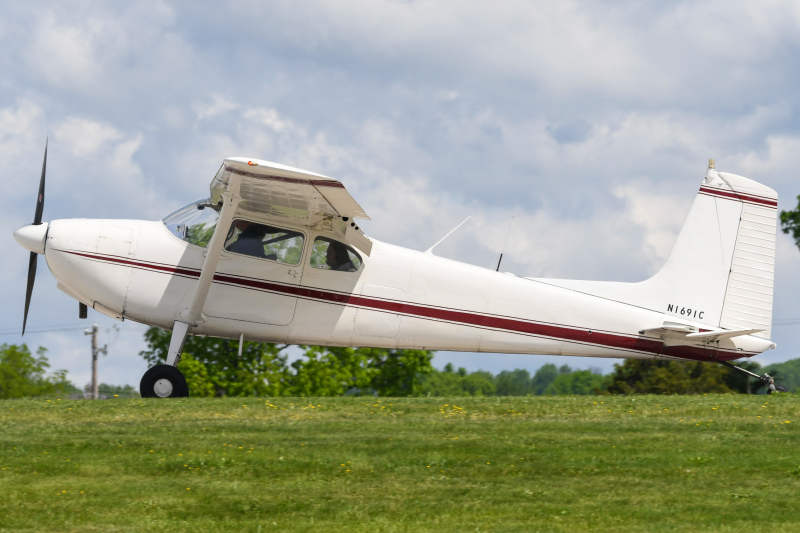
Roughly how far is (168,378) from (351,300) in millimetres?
2631

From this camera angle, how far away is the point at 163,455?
26.7 ft

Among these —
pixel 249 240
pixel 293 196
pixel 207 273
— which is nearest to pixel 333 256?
pixel 249 240

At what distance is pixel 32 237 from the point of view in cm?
1191

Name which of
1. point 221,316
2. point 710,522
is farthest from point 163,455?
point 710,522

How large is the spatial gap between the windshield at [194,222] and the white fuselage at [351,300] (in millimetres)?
110

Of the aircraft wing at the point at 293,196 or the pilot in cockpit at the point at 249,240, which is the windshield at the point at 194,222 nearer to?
the aircraft wing at the point at 293,196

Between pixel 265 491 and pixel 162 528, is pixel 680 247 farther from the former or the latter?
pixel 162 528

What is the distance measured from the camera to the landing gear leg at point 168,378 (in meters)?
11.7

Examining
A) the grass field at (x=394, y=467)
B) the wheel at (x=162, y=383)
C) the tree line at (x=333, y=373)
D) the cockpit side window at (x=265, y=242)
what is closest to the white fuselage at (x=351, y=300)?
the cockpit side window at (x=265, y=242)

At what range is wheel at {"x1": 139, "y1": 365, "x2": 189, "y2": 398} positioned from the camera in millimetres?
11711

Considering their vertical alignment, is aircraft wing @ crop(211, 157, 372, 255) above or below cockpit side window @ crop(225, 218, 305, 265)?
above

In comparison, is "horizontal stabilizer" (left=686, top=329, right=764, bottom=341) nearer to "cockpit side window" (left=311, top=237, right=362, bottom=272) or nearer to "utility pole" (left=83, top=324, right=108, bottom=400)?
"cockpit side window" (left=311, top=237, right=362, bottom=272)

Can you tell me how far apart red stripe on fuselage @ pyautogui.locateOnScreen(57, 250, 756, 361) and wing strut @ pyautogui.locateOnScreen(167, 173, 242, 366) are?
1.45ft

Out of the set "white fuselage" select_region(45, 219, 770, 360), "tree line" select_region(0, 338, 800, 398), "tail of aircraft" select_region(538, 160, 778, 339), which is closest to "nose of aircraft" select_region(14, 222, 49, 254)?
"white fuselage" select_region(45, 219, 770, 360)
